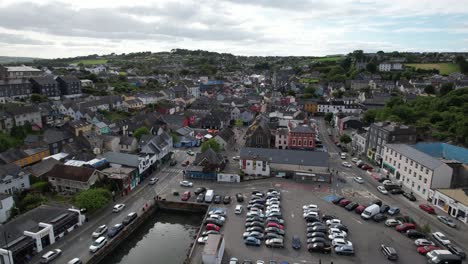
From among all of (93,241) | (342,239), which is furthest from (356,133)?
(93,241)

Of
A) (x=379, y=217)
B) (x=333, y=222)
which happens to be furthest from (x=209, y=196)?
(x=379, y=217)

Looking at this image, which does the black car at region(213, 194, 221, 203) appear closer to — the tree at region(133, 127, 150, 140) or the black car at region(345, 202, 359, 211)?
the black car at region(345, 202, 359, 211)

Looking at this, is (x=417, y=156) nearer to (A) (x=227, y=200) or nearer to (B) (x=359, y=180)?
(B) (x=359, y=180)

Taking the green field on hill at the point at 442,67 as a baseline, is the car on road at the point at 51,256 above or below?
below

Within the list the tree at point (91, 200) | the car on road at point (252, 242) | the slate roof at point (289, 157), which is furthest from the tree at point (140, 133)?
the car on road at point (252, 242)

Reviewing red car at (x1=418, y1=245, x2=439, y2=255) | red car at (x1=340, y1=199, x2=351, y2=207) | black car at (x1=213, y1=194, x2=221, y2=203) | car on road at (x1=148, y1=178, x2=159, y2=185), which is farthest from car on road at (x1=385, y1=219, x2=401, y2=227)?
car on road at (x1=148, y1=178, x2=159, y2=185)

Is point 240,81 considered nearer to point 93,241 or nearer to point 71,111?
point 71,111

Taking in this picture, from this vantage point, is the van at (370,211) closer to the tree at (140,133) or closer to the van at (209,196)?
the van at (209,196)
